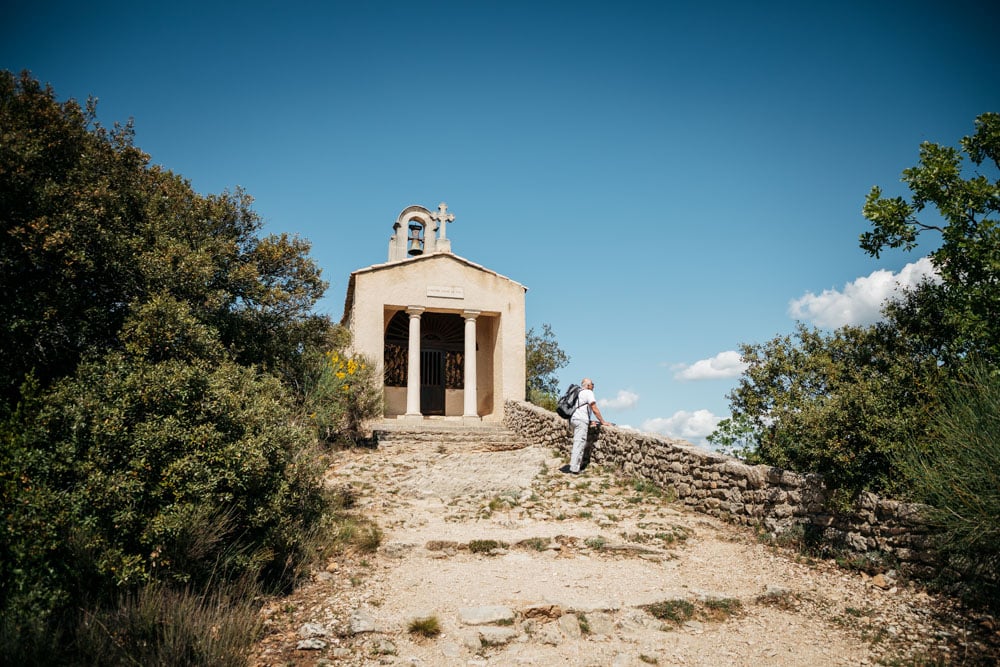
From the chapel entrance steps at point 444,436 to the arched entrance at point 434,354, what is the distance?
159 inches

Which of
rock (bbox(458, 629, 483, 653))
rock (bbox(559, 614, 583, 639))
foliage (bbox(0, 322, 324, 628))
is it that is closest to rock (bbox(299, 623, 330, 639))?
foliage (bbox(0, 322, 324, 628))

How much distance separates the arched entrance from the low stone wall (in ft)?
27.8

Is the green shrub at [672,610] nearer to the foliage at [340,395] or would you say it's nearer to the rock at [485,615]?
the rock at [485,615]

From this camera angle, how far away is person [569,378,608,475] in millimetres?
12344

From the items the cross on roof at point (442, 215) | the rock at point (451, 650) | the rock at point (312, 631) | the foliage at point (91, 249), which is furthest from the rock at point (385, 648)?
the cross on roof at point (442, 215)

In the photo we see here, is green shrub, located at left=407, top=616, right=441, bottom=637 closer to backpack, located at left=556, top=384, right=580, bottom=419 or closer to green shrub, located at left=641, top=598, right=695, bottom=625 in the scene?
green shrub, located at left=641, top=598, right=695, bottom=625

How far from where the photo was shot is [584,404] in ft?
41.5

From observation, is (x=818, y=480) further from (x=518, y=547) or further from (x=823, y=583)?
(x=518, y=547)

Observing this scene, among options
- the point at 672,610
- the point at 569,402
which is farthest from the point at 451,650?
the point at 569,402

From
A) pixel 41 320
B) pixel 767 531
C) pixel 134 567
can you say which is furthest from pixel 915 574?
pixel 41 320

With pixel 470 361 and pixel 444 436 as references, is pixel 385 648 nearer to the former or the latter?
pixel 444 436

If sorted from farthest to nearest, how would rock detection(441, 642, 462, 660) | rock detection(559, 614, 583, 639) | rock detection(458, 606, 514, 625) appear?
rock detection(458, 606, 514, 625) < rock detection(559, 614, 583, 639) < rock detection(441, 642, 462, 660)

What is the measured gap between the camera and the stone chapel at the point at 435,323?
57.4 feet

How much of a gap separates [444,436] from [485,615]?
983cm
